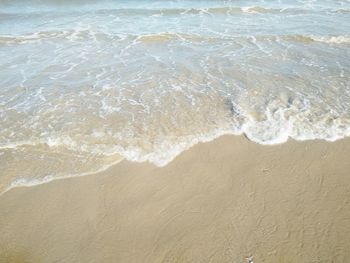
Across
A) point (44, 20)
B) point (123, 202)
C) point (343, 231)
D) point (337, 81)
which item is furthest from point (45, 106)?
point (44, 20)

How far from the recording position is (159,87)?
298 inches

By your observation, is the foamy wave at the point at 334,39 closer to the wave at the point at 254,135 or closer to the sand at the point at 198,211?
the wave at the point at 254,135

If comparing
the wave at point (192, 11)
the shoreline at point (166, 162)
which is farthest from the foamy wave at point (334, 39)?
the shoreline at point (166, 162)

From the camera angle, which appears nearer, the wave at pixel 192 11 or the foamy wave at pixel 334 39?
the foamy wave at pixel 334 39

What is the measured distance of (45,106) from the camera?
6961 millimetres

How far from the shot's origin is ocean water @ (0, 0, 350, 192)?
5.70 m

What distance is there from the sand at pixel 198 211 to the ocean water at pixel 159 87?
0.39 metres

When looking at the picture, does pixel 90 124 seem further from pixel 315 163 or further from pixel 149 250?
pixel 315 163

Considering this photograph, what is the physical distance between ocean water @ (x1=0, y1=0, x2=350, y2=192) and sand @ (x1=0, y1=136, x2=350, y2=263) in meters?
0.39

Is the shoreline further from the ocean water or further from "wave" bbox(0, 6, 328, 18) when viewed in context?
"wave" bbox(0, 6, 328, 18)

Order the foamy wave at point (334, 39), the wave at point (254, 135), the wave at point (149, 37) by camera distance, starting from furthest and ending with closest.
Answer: the wave at point (149, 37)
the foamy wave at point (334, 39)
the wave at point (254, 135)

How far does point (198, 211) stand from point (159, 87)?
12.4 ft

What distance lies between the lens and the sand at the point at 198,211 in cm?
388

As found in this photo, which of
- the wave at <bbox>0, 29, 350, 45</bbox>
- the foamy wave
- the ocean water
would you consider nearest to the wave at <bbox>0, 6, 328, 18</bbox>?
the ocean water
